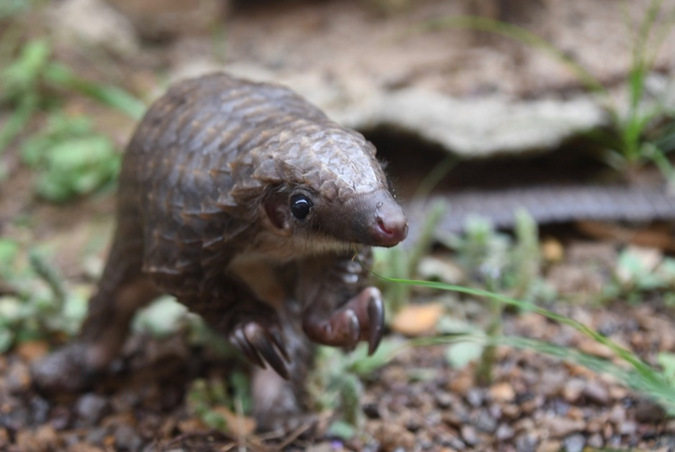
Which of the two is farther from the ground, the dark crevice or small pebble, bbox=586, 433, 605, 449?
the dark crevice

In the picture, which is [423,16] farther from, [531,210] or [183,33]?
[531,210]

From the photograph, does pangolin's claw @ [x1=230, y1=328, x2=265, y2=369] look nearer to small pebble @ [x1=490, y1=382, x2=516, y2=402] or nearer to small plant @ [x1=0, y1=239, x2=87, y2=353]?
small pebble @ [x1=490, y1=382, x2=516, y2=402]

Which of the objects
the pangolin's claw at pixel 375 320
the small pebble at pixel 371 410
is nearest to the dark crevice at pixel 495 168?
the small pebble at pixel 371 410

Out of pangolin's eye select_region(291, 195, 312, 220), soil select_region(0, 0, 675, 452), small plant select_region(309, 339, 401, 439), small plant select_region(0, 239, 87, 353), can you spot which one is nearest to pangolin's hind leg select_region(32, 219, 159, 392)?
soil select_region(0, 0, 675, 452)

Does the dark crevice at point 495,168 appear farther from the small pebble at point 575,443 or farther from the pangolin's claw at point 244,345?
the pangolin's claw at point 244,345

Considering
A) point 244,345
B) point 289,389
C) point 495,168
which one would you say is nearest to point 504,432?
point 289,389

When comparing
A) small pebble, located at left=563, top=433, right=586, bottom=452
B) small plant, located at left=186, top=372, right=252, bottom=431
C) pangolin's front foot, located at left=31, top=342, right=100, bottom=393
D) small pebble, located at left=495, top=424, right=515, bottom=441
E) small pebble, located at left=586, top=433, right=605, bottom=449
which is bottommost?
small pebble, located at left=495, top=424, right=515, bottom=441

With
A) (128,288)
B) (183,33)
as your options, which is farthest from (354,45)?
(128,288)
